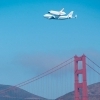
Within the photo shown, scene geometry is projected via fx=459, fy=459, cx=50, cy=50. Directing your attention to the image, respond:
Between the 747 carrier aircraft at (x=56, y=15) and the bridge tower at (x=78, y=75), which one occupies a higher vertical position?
the 747 carrier aircraft at (x=56, y=15)

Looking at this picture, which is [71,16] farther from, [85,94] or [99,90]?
[99,90]

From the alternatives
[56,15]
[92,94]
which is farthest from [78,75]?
[92,94]

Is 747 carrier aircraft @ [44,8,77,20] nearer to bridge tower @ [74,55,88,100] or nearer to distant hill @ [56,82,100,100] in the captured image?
bridge tower @ [74,55,88,100]

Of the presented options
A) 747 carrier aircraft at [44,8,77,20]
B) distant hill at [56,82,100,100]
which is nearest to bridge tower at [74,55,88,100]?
747 carrier aircraft at [44,8,77,20]

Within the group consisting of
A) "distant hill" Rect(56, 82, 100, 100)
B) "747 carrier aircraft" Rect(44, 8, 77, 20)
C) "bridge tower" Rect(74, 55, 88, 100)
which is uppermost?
"distant hill" Rect(56, 82, 100, 100)

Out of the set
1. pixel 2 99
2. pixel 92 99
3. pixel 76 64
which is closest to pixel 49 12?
pixel 76 64

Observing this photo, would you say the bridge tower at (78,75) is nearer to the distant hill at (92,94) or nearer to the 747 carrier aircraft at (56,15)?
the 747 carrier aircraft at (56,15)

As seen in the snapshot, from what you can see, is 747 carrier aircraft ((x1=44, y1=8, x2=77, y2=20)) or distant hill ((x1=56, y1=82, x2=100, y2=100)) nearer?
747 carrier aircraft ((x1=44, y1=8, x2=77, y2=20))

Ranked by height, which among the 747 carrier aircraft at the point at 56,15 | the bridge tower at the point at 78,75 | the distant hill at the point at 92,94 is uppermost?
the distant hill at the point at 92,94

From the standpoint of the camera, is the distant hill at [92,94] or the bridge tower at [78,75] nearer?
the bridge tower at [78,75]

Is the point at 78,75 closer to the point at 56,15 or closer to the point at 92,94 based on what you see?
the point at 56,15

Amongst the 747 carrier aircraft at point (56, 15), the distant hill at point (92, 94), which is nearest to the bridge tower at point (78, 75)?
the 747 carrier aircraft at point (56, 15)
